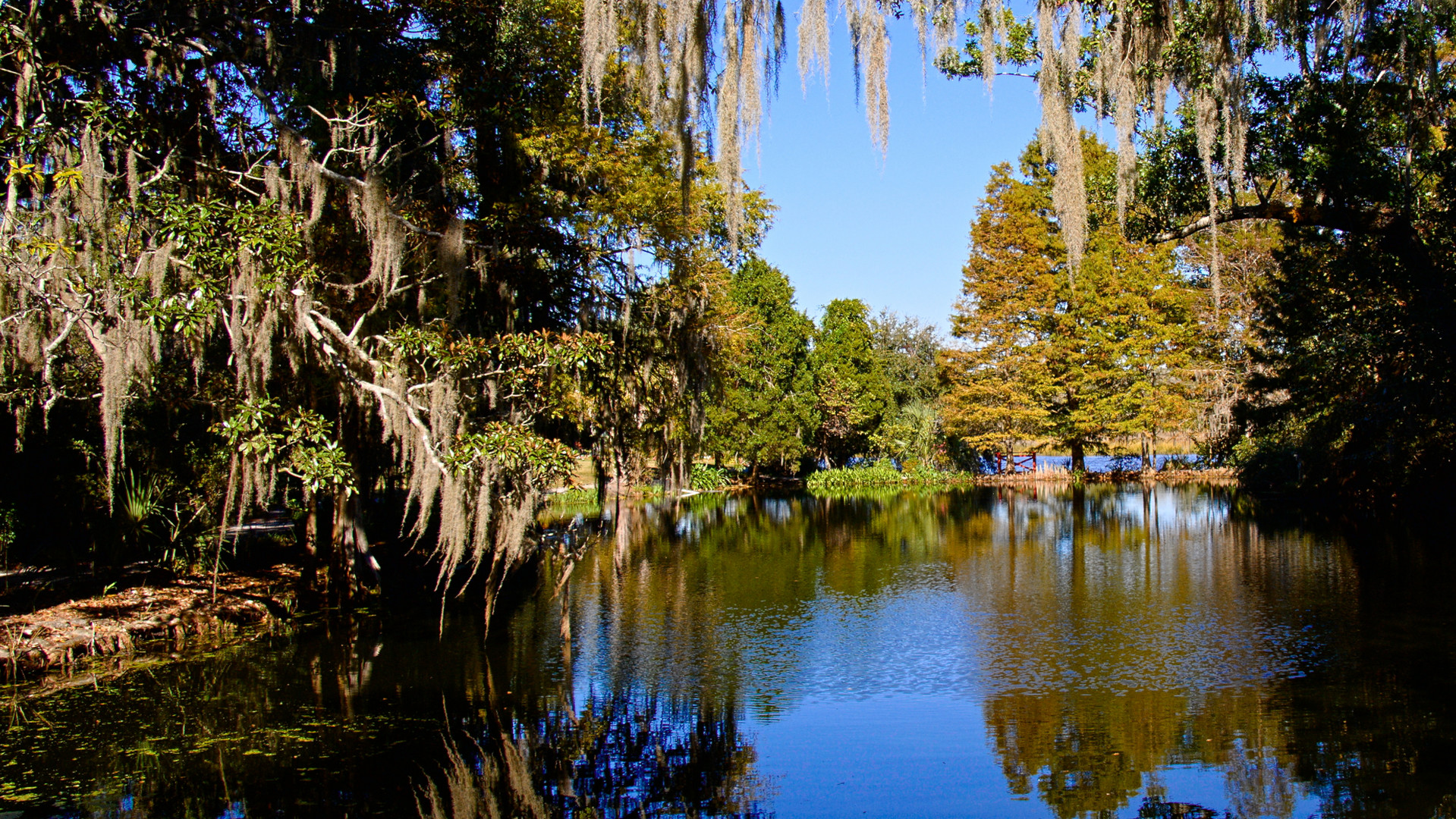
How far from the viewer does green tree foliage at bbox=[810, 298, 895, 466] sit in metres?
34.9

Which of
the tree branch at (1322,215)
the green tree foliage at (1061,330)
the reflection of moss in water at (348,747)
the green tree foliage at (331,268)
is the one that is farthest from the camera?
the green tree foliage at (1061,330)

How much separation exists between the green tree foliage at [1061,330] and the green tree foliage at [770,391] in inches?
204

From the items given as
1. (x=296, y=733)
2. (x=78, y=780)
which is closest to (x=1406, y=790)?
(x=296, y=733)

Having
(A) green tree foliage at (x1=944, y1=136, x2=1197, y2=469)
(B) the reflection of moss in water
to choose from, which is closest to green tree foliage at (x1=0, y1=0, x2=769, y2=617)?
(B) the reflection of moss in water

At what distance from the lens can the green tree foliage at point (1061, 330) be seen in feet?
102

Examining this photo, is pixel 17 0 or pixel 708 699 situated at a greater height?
pixel 17 0

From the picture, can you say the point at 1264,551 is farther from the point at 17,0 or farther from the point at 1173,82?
the point at 17,0

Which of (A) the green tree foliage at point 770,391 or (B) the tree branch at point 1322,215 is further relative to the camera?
(A) the green tree foliage at point 770,391

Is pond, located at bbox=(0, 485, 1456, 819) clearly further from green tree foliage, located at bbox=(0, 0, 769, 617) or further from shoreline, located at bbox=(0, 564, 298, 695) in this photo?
green tree foliage, located at bbox=(0, 0, 769, 617)

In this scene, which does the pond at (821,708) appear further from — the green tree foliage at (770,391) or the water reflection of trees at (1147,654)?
the green tree foliage at (770,391)

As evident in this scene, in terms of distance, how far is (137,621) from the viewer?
9547 millimetres

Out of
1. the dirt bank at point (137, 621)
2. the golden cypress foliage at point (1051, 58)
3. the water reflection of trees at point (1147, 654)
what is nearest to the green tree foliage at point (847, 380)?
the water reflection of trees at point (1147, 654)

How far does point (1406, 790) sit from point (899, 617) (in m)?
5.96

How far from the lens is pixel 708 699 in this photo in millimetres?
8172
